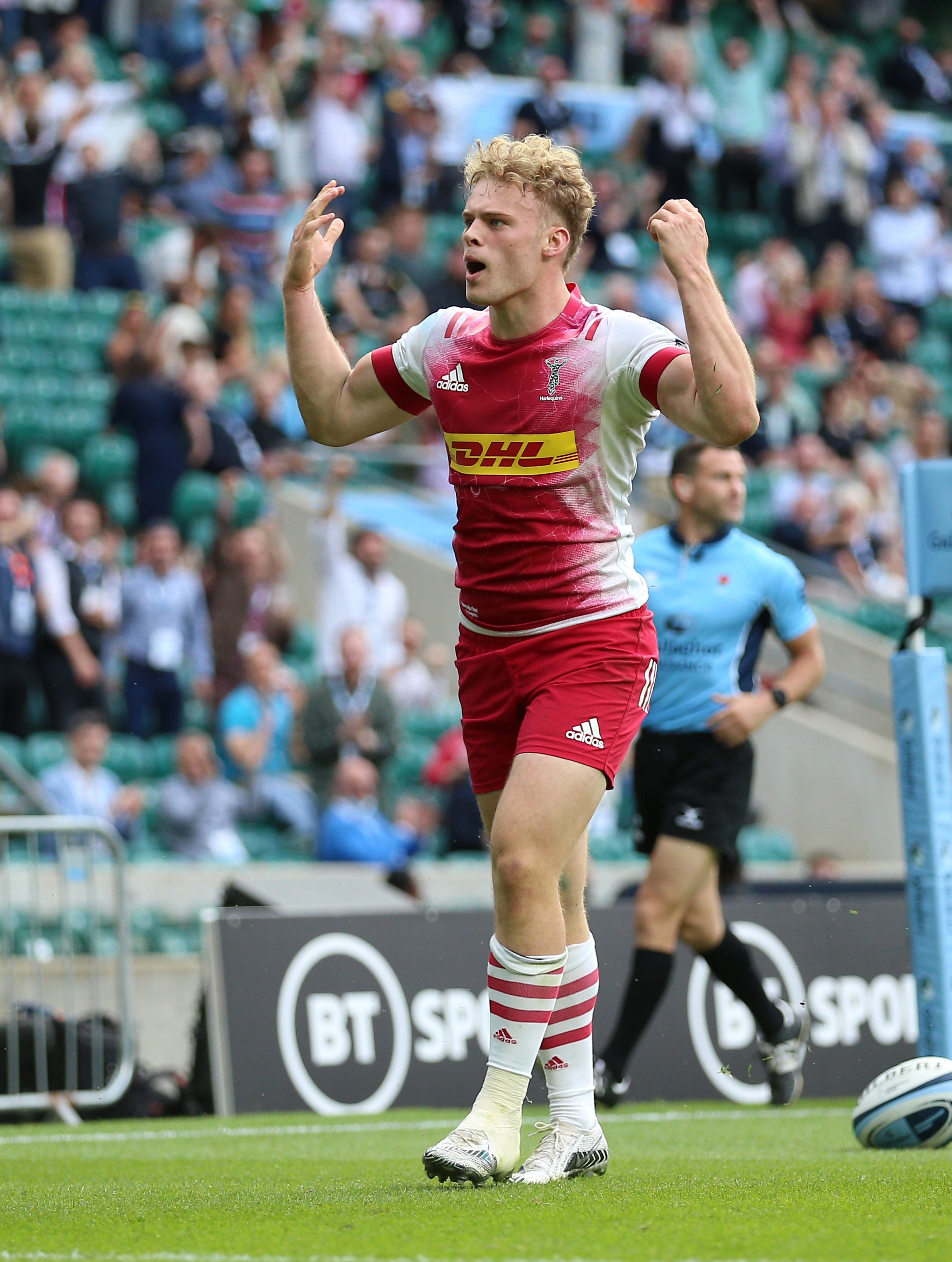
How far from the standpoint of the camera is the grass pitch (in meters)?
3.54

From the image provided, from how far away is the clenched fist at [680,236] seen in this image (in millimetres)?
4504

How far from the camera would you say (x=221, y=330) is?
14.9 metres

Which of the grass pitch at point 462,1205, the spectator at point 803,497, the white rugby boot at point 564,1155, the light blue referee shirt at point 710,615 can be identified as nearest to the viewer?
the grass pitch at point 462,1205

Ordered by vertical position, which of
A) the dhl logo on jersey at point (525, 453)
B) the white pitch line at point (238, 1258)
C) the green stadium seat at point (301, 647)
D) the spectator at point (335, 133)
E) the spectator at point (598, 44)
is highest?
the spectator at point (598, 44)

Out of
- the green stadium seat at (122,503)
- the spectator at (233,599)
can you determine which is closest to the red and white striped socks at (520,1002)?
the spectator at (233,599)

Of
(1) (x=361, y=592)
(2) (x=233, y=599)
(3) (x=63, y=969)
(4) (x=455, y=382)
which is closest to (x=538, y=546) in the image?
(4) (x=455, y=382)

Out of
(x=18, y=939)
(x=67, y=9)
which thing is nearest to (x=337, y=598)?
(x=18, y=939)

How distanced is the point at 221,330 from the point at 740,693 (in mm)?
8263

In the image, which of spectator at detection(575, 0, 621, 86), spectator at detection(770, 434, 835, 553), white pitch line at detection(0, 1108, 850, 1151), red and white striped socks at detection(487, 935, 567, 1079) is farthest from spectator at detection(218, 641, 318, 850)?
spectator at detection(575, 0, 621, 86)

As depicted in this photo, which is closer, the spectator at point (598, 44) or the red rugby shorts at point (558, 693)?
the red rugby shorts at point (558, 693)

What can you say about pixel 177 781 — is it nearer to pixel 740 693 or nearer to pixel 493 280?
pixel 740 693

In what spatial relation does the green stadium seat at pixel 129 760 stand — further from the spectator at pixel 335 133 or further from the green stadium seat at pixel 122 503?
the spectator at pixel 335 133

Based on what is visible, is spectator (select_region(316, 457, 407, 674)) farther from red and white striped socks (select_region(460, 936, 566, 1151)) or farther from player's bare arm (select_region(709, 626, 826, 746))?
red and white striped socks (select_region(460, 936, 566, 1151))

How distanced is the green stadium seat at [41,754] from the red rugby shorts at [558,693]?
22.8ft
